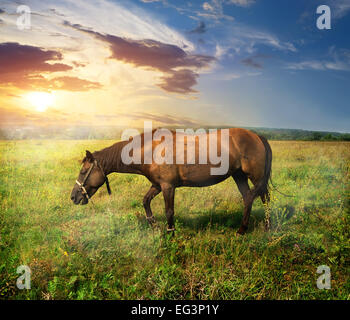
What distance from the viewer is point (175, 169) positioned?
563cm

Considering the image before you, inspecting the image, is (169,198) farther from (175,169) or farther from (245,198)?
(245,198)

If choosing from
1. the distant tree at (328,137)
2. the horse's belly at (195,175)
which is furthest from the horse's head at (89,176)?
the distant tree at (328,137)

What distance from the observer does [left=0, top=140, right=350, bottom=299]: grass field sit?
379cm

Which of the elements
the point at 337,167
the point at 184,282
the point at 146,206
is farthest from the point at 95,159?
the point at 337,167

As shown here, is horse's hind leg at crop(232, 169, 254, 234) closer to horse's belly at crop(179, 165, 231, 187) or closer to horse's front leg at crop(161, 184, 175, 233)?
horse's belly at crop(179, 165, 231, 187)

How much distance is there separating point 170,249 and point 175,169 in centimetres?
180

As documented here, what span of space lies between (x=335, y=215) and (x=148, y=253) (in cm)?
529

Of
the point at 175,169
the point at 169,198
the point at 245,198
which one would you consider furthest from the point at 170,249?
the point at 245,198

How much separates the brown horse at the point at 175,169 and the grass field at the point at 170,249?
25.5 inches

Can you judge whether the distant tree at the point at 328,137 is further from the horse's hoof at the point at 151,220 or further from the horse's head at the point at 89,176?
the horse's head at the point at 89,176

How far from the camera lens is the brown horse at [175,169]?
5.66 metres
